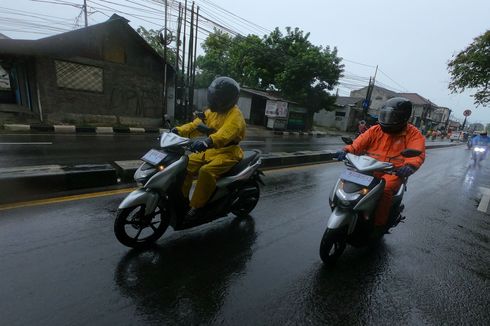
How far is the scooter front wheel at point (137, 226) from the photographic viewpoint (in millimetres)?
3033

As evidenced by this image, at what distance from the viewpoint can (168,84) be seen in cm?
2020

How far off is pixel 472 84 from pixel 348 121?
25.9 meters

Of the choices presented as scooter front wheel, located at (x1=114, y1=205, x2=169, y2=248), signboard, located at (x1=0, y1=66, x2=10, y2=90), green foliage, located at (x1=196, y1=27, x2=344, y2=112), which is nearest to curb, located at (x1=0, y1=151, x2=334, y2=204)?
scooter front wheel, located at (x1=114, y1=205, x2=169, y2=248)

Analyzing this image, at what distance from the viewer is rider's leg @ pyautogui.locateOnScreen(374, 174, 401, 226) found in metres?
3.48

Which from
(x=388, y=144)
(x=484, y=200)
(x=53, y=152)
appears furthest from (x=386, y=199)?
(x=53, y=152)

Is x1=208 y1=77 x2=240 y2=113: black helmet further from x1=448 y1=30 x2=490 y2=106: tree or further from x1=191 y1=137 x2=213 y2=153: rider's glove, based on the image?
x1=448 y1=30 x2=490 y2=106: tree

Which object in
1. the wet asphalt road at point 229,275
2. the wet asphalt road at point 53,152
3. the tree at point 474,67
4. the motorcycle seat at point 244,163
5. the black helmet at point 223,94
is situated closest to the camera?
the wet asphalt road at point 229,275

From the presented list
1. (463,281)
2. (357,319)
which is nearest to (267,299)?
(357,319)

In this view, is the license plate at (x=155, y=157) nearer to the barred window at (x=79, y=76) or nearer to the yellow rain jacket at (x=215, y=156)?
the yellow rain jacket at (x=215, y=156)

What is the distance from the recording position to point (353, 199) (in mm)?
3057

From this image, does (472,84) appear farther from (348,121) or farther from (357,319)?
(348,121)

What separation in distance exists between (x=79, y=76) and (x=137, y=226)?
15364 mm

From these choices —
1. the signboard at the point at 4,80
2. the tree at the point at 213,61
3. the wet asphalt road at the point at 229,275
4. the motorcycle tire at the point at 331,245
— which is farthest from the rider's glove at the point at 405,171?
the tree at the point at 213,61

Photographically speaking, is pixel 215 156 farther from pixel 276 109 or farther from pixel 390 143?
pixel 276 109
